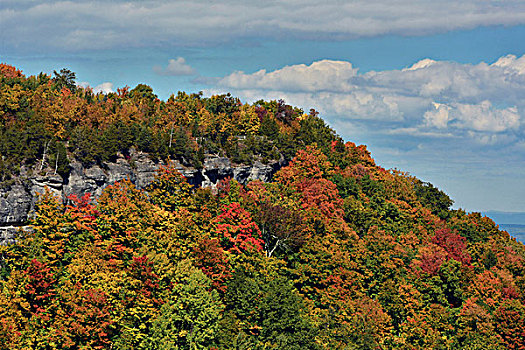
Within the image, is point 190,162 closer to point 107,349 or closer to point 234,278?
point 234,278

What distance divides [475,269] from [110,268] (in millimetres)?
64122

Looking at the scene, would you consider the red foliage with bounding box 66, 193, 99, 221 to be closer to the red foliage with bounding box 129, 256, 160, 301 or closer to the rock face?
the rock face

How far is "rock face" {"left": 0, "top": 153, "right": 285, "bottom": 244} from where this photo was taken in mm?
74438

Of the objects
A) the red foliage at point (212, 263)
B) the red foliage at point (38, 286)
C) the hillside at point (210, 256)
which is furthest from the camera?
the red foliage at point (212, 263)

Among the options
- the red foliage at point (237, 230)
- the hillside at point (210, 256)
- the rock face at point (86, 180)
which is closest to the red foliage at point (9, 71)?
the hillside at point (210, 256)

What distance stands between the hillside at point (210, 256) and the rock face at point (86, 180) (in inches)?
40.2

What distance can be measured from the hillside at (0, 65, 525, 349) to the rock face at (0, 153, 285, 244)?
102 cm

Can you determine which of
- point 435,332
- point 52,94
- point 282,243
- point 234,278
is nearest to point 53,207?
point 234,278

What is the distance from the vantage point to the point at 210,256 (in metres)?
74.1

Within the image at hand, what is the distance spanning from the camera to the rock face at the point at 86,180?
74.4 metres

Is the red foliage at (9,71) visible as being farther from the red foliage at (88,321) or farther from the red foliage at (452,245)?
the red foliage at (452,245)

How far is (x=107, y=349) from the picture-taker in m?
62.8

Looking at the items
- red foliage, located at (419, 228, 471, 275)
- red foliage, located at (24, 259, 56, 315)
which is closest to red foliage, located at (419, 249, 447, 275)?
red foliage, located at (419, 228, 471, 275)

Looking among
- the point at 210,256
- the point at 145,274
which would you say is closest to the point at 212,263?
the point at 210,256
